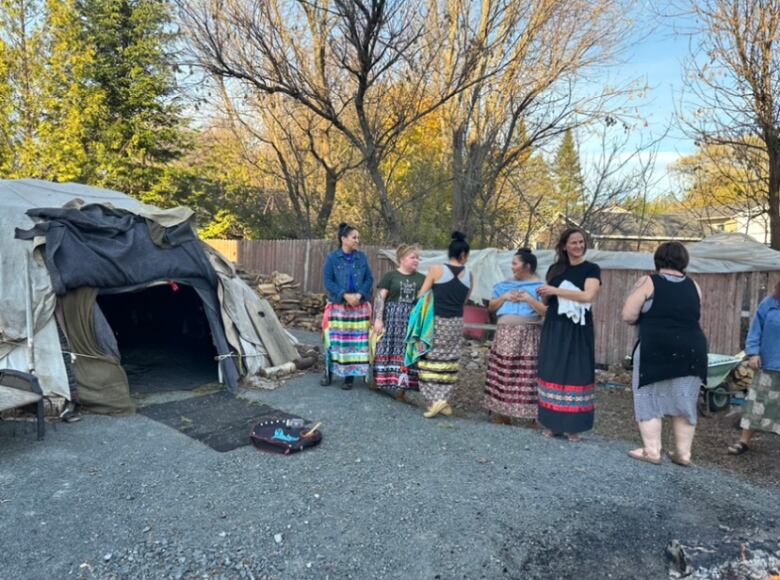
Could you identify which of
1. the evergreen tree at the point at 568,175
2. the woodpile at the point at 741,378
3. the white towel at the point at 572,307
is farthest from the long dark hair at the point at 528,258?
the evergreen tree at the point at 568,175

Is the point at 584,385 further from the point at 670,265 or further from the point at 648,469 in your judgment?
the point at 670,265

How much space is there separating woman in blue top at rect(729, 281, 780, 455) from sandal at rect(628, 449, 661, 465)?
110 centimetres

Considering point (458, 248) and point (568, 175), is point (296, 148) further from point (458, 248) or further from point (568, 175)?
point (458, 248)

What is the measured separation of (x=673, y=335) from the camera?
3.77 m

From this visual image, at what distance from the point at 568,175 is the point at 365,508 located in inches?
386

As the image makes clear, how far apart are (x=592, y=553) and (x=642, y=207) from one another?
31.1ft

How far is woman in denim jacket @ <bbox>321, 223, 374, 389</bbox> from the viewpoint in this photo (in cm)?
586

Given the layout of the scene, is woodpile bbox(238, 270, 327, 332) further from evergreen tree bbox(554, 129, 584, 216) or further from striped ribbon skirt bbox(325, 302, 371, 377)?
evergreen tree bbox(554, 129, 584, 216)

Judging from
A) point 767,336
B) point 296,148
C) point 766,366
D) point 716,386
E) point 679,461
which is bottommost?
point 679,461

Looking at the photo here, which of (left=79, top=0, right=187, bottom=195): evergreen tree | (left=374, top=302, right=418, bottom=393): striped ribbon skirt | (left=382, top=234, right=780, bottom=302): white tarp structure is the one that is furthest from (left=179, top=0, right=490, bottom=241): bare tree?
(left=79, top=0, right=187, bottom=195): evergreen tree

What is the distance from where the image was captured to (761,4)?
7.64 metres

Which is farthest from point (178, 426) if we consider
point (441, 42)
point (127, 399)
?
point (441, 42)

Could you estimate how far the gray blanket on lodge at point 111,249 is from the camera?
5.26m

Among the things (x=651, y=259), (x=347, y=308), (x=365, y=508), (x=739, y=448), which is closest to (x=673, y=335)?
(x=739, y=448)
